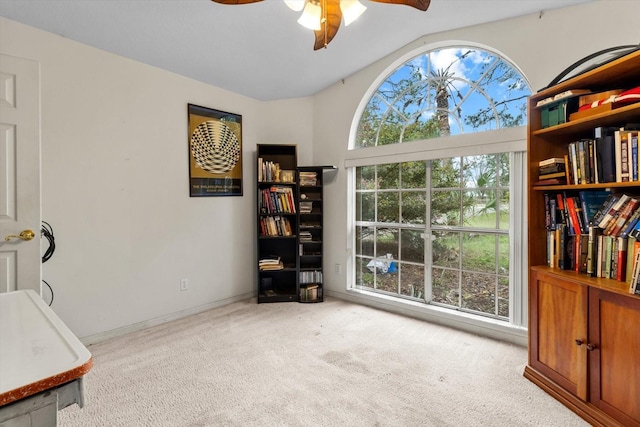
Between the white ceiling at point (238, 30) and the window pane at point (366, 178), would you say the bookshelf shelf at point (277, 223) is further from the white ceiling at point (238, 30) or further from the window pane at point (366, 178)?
the white ceiling at point (238, 30)

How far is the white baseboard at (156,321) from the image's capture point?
2607mm

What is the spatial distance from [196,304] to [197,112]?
2003 millimetres

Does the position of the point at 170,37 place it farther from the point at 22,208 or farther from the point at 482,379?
the point at 482,379

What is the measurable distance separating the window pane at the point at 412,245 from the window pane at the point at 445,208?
0.22 metres

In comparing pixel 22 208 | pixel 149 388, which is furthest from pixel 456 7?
pixel 149 388

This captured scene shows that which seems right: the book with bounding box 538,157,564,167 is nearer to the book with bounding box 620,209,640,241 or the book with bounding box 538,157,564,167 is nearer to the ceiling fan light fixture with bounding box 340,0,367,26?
the book with bounding box 620,209,640,241

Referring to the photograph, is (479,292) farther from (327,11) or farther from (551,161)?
(327,11)

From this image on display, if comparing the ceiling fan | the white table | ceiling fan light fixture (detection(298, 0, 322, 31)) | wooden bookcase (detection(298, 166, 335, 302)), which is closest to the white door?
the white table

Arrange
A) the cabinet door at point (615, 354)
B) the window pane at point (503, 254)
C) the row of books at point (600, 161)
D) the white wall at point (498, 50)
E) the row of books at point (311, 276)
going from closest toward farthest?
the cabinet door at point (615, 354), the row of books at point (600, 161), the white wall at point (498, 50), the window pane at point (503, 254), the row of books at point (311, 276)

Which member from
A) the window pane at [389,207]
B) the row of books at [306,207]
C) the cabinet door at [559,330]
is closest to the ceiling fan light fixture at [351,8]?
the cabinet door at [559,330]

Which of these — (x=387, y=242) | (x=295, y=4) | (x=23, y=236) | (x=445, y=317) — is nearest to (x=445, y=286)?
(x=445, y=317)

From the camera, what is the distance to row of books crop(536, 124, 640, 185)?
1604 mm

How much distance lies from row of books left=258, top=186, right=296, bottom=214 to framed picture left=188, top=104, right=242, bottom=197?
0.32 metres

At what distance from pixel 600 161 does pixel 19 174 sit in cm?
325
